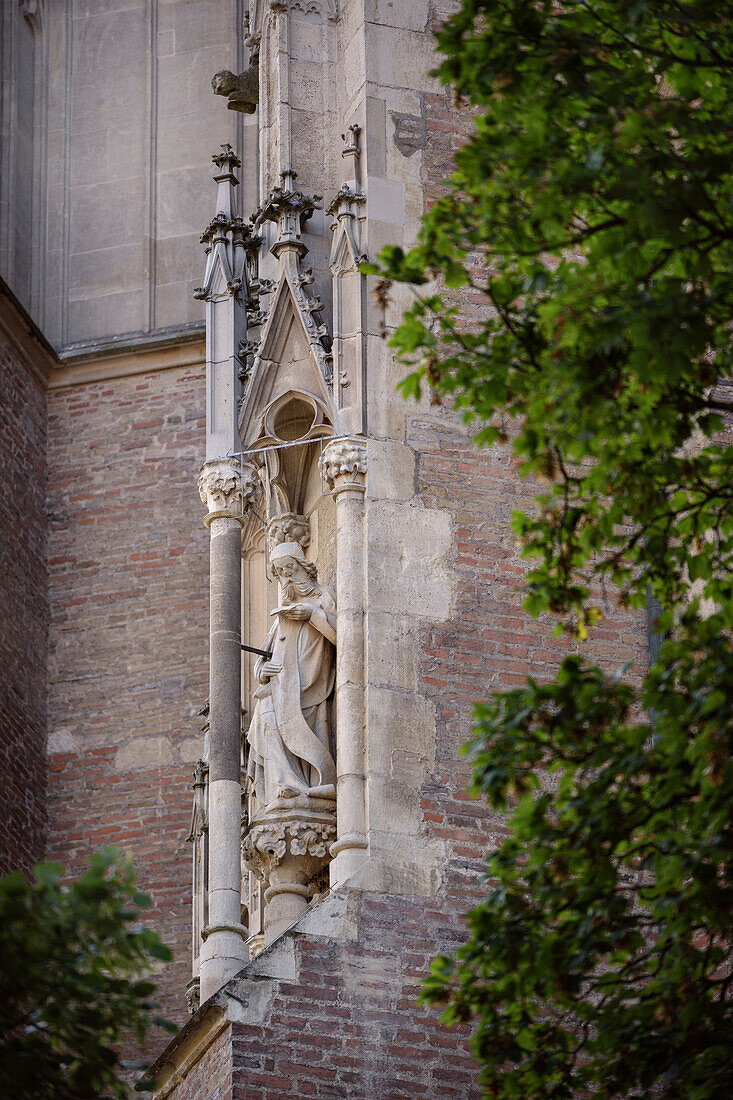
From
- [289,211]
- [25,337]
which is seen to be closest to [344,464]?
[289,211]

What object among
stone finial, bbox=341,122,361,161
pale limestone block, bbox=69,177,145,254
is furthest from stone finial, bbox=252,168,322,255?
pale limestone block, bbox=69,177,145,254

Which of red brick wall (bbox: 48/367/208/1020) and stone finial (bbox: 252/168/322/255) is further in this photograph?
red brick wall (bbox: 48/367/208/1020)

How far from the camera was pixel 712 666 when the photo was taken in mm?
9227

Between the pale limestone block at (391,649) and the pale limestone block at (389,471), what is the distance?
77 cm

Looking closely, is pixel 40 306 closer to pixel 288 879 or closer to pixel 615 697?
pixel 288 879

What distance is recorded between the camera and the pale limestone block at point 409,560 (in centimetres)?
1403

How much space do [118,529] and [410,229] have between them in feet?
20.7

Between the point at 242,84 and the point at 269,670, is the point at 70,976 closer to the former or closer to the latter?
the point at 269,670

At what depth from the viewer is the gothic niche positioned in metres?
13.7

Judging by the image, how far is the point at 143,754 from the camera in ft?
64.5

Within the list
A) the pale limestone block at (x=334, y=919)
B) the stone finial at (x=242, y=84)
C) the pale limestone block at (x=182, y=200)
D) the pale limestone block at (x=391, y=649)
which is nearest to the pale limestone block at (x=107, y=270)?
the pale limestone block at (x=182, y=200)

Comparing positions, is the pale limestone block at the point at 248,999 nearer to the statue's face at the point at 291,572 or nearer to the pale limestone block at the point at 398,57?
the statue's face at the point at 291,572

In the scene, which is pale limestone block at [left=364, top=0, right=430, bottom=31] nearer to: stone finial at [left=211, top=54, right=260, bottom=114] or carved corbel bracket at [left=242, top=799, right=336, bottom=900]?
stone finial at [left=211, top=54, right=260, bottom=114]

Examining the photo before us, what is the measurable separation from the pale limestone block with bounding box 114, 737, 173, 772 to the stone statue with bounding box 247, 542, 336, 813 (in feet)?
17.3
